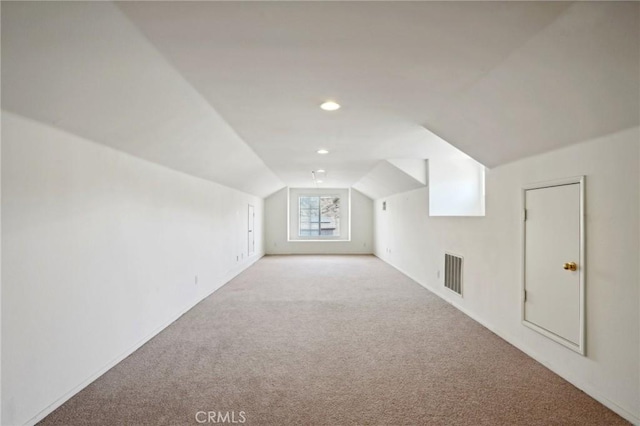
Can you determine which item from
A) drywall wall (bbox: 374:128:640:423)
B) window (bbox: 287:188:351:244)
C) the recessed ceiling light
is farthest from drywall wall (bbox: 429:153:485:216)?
window (bbox: 287:188:351:244)

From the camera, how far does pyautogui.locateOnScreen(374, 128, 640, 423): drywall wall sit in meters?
2.35

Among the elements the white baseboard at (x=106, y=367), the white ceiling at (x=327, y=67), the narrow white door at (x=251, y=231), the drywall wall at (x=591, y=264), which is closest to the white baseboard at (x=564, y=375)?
the drywall wall at (x=591, y=264)

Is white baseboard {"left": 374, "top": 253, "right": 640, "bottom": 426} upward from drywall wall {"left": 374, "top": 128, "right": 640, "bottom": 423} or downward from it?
downward

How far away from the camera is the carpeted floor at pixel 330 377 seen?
240 cm

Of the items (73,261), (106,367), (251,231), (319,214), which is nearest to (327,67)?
(73,261)

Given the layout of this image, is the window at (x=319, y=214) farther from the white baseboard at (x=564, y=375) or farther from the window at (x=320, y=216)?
the white baseboard at (x=564, y=375)

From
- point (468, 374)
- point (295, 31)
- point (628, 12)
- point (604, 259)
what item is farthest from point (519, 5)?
point (468, 374)

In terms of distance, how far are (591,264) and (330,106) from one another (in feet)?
8.02

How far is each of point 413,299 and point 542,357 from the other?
2533 millimetres

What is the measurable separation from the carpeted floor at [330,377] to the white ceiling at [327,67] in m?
1.94

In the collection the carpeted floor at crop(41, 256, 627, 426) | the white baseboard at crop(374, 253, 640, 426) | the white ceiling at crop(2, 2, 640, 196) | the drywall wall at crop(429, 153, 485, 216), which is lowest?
the carpeted floor at crop(41, 256, 627, 426)

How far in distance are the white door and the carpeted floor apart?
409 millimetres

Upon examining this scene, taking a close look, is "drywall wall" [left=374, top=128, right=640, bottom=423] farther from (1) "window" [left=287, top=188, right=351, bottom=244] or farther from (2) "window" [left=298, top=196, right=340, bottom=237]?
(2) "window" [left=298, top=196, right=340, bottom=237]

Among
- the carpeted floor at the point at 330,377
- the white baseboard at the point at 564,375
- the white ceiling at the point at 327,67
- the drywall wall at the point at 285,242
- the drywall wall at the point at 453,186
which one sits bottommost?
the carpeted floor at the point at 330,377
